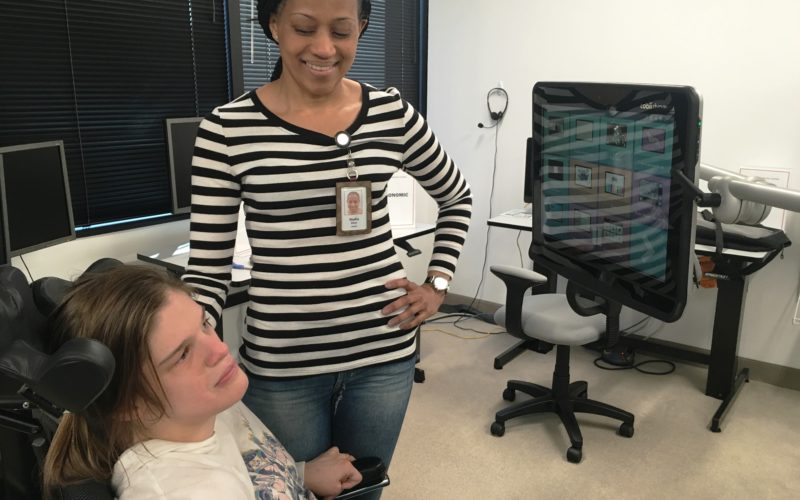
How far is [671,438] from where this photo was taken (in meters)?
2.58

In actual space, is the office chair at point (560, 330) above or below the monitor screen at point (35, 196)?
below

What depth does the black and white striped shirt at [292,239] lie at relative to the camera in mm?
1107

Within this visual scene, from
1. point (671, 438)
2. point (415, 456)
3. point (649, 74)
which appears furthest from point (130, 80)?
point (671, 438)

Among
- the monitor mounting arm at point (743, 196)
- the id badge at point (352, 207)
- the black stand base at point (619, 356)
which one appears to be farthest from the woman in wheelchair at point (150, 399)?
the black stand base at point (619, 356)

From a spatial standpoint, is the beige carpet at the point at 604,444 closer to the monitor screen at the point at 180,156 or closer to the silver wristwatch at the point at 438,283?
the silver wristwatch at the point at 438,283

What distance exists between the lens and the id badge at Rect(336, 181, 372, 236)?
3.69 feet

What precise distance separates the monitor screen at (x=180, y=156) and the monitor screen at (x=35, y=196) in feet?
1.46

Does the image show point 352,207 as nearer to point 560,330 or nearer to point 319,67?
point 319,67

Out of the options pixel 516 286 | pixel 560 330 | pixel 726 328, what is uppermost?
pixel 516 286

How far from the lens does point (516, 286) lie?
2.47 metres

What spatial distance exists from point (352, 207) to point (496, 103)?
2752mm

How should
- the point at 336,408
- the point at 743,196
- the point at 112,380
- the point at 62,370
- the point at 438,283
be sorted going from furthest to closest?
the point at 438,283 < the point at 336,408 < the point at 743,196 < the point at 112,380 < the point at 62,370

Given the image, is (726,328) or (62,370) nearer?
(62,370)

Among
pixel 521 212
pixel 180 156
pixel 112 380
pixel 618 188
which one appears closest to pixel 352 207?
pixel 112 380
